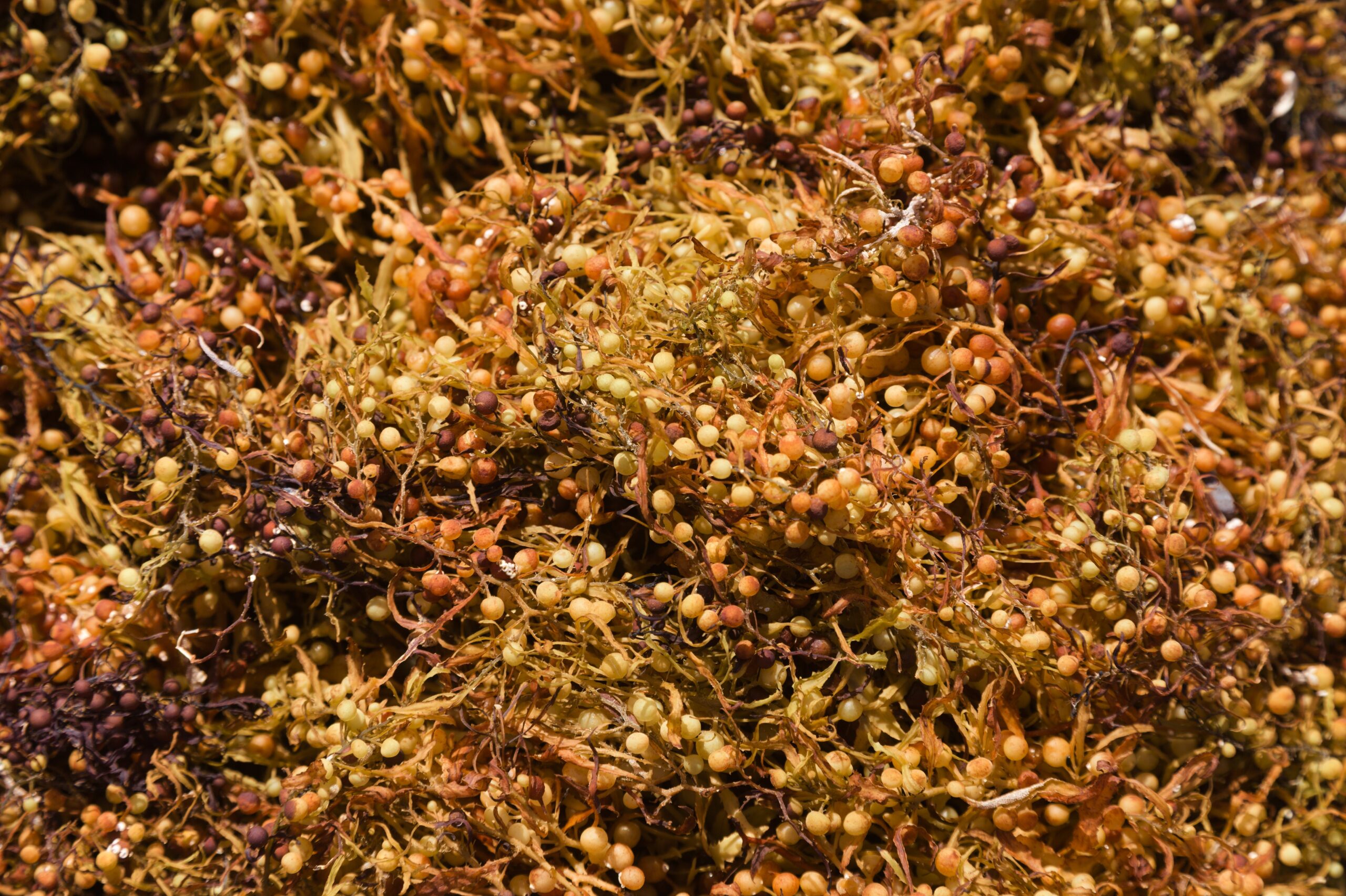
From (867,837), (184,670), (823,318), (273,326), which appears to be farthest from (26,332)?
(867,837)

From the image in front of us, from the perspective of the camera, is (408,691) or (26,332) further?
(26,332)

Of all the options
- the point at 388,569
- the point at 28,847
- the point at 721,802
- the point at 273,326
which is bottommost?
the point at 28,847

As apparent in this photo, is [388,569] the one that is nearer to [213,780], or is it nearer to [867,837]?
[213,780]

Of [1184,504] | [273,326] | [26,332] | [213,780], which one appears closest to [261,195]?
[273,326]

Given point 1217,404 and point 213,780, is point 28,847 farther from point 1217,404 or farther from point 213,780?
point 1217,404

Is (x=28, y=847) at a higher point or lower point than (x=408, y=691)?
lower

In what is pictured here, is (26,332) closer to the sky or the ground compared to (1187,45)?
closer to the ground
